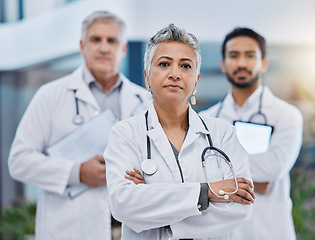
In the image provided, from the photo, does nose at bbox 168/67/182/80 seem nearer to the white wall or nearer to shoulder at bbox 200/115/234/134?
shoulder at bbox 200/115/234/134

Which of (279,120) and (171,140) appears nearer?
(171,140)

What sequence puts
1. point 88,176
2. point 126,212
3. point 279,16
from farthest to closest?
point 279,16, point 88,176, point 126,212

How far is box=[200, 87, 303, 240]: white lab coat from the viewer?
1.94m

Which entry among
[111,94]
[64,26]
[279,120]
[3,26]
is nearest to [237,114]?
[279,120]

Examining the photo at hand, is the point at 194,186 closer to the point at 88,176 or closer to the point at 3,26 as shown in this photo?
the point at 88,176

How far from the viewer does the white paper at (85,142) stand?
1.85 meters

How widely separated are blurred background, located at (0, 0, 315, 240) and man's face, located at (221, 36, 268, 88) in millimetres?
738

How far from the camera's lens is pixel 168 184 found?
→ 118 cm

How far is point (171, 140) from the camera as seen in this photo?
1.33 meters

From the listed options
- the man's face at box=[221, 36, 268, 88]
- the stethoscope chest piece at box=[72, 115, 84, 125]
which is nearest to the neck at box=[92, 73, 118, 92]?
the stethoscope chest piece at box=[72, 115, 84, 125]

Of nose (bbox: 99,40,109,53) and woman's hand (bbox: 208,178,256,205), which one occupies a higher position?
nose (bbox: 99,40,109,53)

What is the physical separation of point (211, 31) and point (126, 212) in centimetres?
212

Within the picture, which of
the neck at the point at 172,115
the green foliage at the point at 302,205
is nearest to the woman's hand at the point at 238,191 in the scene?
the neck at the point at 172,115

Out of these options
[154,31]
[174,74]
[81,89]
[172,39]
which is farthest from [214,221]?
[154,31]
